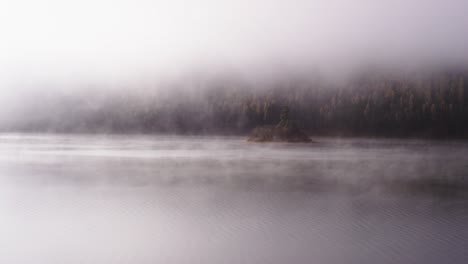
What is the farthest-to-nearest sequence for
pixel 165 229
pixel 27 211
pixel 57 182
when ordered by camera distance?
1. pixel 57 182
2. pixel 27 211
3. pixel 165 229

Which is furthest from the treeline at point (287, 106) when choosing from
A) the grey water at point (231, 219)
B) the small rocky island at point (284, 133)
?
the grey water at point (231, 219)

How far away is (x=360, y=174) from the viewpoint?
11688 mm

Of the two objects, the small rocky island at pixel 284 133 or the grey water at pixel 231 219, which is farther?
the small rocky island at pixel 284 133

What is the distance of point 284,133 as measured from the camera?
3316 centimetres

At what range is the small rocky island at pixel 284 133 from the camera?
33031 mm

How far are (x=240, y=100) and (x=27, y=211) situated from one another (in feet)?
110

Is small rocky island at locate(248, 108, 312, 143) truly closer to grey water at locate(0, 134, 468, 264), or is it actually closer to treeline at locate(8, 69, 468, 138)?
treeline at locate(8, 69, 468, 138)

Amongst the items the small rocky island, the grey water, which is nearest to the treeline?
the small rocky island

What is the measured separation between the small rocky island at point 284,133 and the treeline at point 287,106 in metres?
0.78

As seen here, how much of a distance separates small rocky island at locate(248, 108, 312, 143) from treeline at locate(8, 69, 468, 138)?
30.9 inches

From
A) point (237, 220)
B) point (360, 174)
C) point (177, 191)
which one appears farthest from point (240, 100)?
point (237, 220)

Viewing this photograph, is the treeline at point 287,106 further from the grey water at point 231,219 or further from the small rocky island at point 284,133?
the grey water at point 231,219

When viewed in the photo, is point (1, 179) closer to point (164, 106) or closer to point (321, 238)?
point (321, 238)

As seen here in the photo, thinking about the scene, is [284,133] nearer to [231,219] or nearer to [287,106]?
[287,106]
